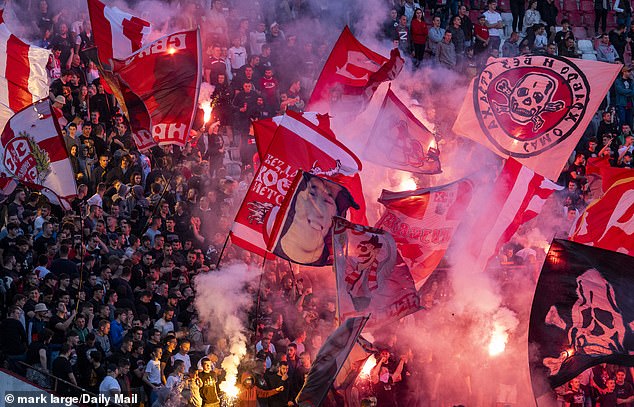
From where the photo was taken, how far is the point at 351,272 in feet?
49.4

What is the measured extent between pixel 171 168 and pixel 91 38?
2.74 meters

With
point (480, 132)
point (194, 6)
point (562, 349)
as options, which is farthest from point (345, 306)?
point (194, 6)

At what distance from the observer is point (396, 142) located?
18.6 meters

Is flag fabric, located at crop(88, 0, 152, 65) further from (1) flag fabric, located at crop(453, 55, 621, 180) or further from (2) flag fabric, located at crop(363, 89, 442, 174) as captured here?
(1) flag fabric, located at crop(453, 55, 621, 180)

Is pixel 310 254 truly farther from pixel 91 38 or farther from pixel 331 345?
pixel 91 38

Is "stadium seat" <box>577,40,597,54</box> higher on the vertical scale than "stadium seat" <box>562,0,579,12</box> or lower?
lower

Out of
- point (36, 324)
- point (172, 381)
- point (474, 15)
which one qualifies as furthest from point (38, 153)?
point (474, 15)

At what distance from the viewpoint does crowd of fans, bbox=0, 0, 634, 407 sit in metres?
14.2

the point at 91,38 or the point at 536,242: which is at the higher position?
the point at 91,38

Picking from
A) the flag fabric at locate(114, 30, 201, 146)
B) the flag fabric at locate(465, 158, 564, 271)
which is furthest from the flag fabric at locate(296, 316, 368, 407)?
the flag fabric at locate(114, 30, 201, 146)

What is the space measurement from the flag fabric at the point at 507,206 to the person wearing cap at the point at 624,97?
6.26 meters

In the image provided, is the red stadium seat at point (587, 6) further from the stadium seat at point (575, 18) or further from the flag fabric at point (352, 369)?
the flag fabric at point (352, 369)

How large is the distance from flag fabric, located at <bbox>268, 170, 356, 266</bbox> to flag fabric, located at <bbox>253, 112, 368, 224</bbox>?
1.28 metres

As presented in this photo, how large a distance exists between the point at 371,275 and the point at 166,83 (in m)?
4.54
